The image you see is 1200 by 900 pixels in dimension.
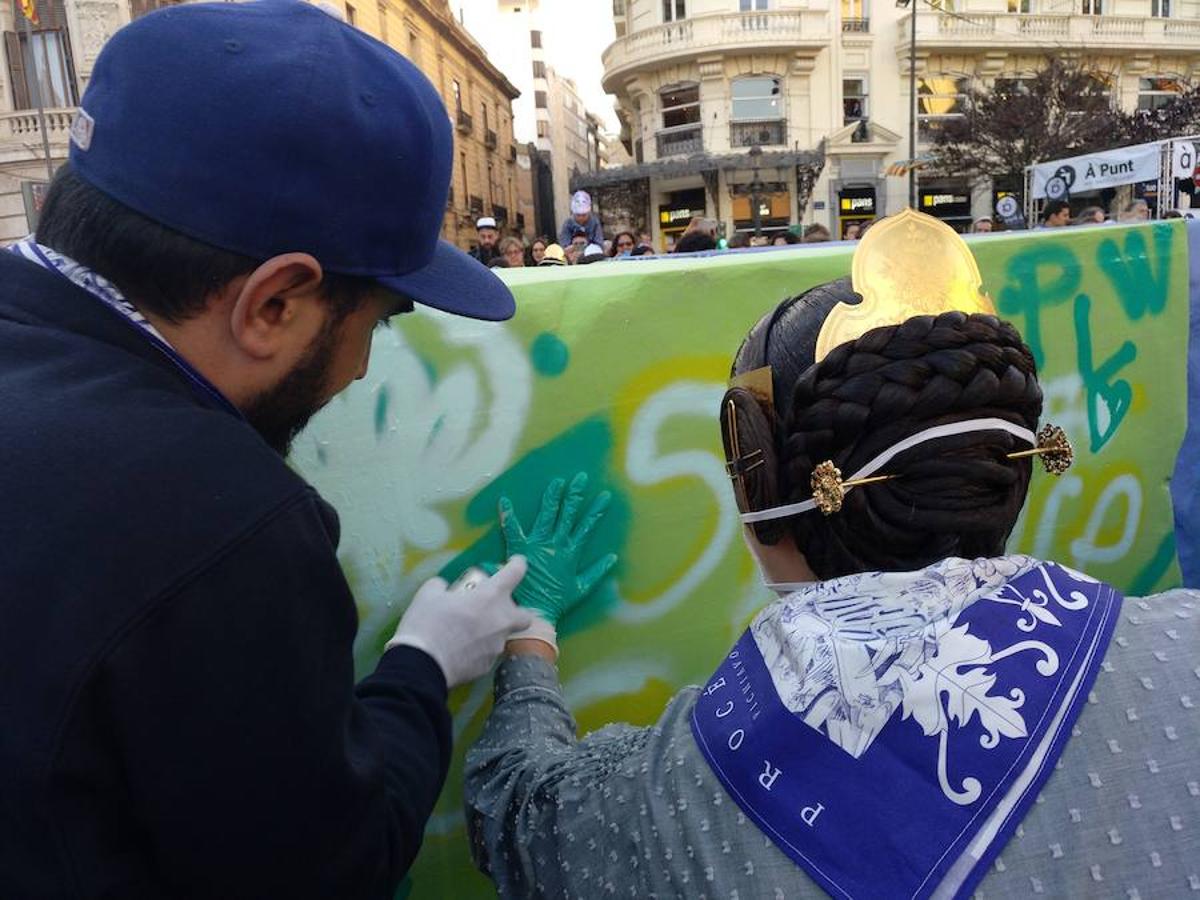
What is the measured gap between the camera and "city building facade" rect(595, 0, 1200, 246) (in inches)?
983

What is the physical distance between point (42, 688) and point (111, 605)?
0.25 feet

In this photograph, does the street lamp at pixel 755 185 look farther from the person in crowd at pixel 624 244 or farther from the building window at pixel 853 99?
the person in crowd at pixel 624 244

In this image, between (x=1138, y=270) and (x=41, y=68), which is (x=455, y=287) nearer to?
(x=1138, y=270)

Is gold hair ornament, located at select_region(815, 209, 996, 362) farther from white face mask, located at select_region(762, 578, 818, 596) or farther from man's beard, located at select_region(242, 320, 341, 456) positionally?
man's beard, located at select_region(242, 320, 341, 456)

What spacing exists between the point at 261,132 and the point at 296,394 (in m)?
0.27

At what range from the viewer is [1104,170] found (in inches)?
501

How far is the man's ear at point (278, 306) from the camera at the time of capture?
2.86 ft

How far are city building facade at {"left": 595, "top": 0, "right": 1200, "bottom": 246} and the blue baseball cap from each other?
25.1m

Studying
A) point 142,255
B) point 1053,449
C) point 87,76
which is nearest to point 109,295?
point 142,255

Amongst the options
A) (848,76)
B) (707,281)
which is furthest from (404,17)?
(707,281)

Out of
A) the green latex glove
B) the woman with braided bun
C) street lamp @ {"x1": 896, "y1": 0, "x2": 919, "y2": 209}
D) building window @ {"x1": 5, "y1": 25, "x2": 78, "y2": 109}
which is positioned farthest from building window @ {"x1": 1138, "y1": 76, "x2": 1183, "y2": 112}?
the woman with braided bun

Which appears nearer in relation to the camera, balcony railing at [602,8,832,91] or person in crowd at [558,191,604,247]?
person in crowd at [558,191,604,247]

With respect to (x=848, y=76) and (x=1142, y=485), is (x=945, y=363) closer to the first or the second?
(x=1142, y=485)

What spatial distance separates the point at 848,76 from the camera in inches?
1011
